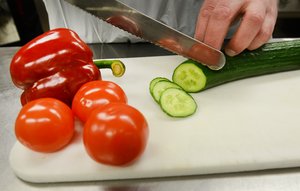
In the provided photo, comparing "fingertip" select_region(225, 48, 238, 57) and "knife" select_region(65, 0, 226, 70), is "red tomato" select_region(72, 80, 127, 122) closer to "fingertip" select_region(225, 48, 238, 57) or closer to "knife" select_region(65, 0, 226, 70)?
"knife" select_region(65, 0, 226, 70)

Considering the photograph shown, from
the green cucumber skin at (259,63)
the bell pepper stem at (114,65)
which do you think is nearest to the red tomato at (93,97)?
the bell pepper stem at (114,65)

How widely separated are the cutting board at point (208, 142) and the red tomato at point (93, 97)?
0.06m

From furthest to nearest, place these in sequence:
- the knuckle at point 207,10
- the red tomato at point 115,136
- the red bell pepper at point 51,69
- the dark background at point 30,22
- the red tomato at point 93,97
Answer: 1. the dark background at point 30,22
2. the knuckle at point 207,10
3. the red bell pepper at point 51,69
4. the red tomato at point 93,97
5. the red tomato at point 115,136

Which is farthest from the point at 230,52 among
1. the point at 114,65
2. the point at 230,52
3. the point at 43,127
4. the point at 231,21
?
the point at 43,127

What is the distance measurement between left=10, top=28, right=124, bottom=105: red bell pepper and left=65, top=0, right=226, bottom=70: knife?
13cm

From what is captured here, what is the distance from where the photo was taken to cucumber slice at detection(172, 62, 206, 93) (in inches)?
42.2

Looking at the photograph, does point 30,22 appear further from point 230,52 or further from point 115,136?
point 115,136

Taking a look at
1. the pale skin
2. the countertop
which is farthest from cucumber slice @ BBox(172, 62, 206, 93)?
the countertop

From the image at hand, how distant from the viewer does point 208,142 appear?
873 millimetres

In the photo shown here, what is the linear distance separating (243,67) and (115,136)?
563 mm

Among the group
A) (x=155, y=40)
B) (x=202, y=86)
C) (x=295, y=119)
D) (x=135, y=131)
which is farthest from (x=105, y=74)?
(x=295, y=119)

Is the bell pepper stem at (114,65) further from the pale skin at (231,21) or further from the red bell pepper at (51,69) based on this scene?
the pale skin at (231,21)

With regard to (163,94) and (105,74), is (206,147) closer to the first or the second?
(163,94)

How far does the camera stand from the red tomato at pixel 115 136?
29.9 inches
